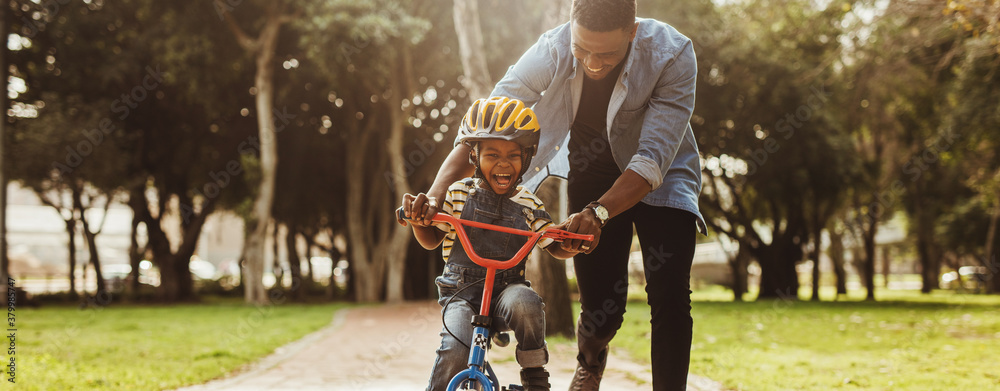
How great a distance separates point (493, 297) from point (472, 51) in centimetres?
717

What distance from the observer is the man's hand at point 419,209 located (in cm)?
266

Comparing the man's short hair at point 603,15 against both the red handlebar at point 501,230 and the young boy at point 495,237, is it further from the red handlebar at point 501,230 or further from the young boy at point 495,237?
the red handlebar at point 501,230

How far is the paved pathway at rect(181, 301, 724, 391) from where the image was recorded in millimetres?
6055

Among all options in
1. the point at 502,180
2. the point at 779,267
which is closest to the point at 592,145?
the point at 502,180

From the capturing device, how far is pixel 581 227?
2.62 m

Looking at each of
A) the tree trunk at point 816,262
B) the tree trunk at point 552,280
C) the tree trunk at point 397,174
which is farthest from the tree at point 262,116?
the tree trunk at point 816,262

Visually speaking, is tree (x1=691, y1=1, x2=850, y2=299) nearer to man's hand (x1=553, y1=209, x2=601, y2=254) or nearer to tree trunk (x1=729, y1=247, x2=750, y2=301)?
tree trunk (x1=729, y1=247, x2=750, y2=301)

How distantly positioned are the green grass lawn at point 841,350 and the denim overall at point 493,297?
3308 millimetres

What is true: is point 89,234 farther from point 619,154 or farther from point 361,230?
point 619,154

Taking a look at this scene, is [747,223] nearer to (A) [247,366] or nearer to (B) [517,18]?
(B) [517,18]

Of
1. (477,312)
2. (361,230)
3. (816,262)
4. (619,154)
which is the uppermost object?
(619,154)

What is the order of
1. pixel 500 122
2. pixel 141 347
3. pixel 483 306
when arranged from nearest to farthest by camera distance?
1. pixel 483 306
2. pixel 500 122
3. pixel 141 347

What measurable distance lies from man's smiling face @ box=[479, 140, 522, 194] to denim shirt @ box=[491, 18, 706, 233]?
0.94 feet

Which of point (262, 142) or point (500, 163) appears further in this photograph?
point (262, 142)
